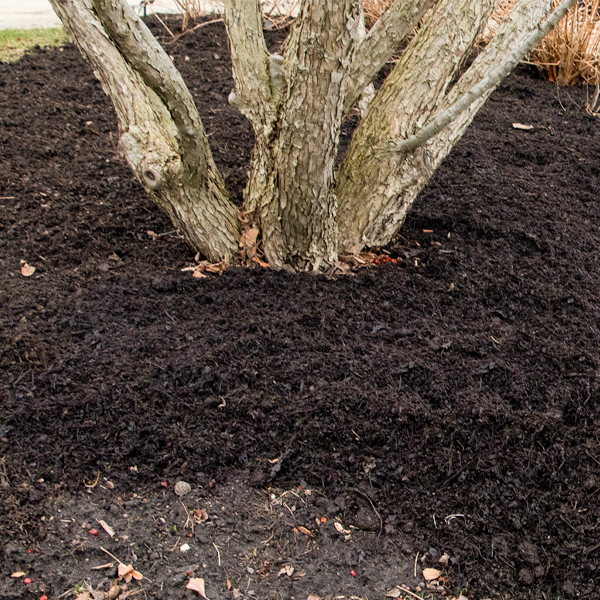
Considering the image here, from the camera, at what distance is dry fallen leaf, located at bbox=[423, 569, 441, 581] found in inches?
68.9

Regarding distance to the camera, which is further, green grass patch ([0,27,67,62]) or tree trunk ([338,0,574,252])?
green grass patch ([0,27,67,62])

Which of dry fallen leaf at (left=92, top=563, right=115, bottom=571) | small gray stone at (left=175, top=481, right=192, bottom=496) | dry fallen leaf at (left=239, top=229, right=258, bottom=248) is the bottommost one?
dry fallen leaf at (left=92, top=563, right=115, bottom=571)

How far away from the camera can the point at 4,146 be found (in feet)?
12.4

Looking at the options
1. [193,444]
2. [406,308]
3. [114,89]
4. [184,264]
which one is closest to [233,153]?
[184,264]

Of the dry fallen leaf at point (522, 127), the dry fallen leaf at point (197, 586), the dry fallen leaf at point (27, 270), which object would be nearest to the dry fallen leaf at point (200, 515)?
the dry fallen leaf at point (197, 586)

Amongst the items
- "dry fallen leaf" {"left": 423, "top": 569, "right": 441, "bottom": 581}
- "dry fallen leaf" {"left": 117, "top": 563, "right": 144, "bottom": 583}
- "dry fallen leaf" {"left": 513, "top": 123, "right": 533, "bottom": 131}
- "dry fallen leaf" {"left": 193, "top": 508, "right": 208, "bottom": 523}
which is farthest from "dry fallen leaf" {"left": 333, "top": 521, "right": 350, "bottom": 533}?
"dry fallen leaf" {"left": 513, "top": 123, "right": 533, "bottom": 131}

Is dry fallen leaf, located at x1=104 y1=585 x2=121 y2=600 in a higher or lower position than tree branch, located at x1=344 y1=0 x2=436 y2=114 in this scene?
lower

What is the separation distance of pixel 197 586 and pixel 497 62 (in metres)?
2.44

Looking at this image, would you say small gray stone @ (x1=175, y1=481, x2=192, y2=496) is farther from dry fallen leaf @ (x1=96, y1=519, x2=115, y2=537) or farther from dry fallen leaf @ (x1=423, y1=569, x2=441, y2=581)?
dry fallen leaf @ (x1=423, y1=569, x2=441, y2=581)

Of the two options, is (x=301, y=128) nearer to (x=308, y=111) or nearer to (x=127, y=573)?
(x=308, y=111)

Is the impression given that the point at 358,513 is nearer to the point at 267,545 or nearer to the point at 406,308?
the point at 267,545

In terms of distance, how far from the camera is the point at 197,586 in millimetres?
1661

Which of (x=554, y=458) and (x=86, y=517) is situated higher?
(x=554, y=458)

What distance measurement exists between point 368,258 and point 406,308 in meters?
0.42
